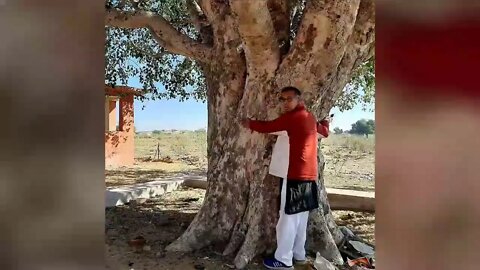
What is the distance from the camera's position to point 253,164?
4953 millimetres

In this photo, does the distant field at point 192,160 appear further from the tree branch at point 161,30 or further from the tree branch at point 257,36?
the tree branch at point 257,36

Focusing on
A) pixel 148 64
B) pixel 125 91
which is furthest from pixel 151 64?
pixel 125 91

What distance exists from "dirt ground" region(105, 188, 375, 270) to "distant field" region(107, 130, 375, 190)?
9.37 ft

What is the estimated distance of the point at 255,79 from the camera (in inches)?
187

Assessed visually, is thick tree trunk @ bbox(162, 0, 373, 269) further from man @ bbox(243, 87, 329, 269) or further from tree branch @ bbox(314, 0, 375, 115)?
man @ bbox(243, 87, 329, 269)

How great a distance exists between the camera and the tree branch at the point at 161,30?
571cm

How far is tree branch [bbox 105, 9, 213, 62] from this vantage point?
225 inches

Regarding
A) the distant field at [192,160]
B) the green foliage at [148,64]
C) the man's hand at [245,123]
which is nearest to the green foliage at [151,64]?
the green foliage at [148,64]

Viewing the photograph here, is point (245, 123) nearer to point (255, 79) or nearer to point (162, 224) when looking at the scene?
point (255, 79)

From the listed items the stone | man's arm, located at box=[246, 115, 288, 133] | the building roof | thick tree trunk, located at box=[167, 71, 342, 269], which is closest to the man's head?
man's arm, located at box=[246, 115, 288, 133]
